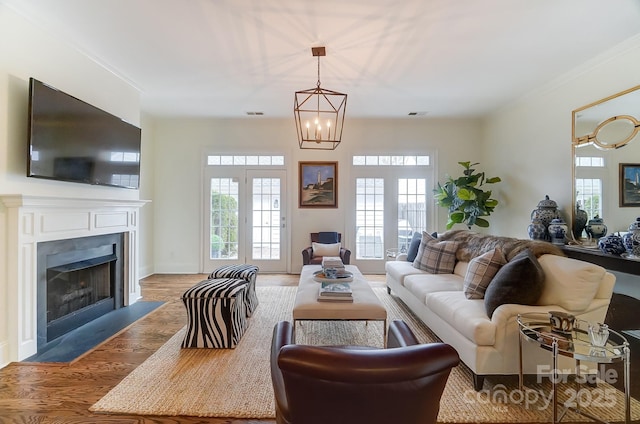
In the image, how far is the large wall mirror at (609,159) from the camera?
2867 millimetres

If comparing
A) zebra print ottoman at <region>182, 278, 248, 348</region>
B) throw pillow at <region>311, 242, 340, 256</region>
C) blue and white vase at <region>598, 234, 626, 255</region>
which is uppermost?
blue and white vase at <region>598, 234, 626, 255</region>

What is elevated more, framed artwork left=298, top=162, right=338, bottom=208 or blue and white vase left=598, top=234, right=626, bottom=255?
framed artwork left=298, top=162, right=338, bottom=208

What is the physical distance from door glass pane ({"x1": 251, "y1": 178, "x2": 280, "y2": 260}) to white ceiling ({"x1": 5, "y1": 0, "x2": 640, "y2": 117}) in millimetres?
1741

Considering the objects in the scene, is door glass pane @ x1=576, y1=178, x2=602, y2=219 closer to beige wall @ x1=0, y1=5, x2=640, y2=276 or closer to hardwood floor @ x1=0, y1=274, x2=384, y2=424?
beige wall @ x1=0, y1=5, x2=640, y2=276

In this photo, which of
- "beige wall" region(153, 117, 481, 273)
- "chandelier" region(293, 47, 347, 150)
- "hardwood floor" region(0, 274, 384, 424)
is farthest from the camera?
"beige wall" region(153, 117, 481, 273)

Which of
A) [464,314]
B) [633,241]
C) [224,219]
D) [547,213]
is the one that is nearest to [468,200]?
[547,213]

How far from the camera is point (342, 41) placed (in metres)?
2.90

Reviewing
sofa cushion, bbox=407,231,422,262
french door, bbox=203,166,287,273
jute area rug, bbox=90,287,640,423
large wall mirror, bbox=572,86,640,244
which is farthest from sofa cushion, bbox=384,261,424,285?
french door, bbox=203,166,287,273

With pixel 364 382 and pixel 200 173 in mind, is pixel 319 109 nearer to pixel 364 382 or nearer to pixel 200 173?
pixel 200 173

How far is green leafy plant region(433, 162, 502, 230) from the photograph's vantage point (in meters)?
4.80

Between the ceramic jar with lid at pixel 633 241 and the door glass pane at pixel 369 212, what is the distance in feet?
11.0

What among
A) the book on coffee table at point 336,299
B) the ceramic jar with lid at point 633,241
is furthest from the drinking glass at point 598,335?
the book on coffee table at point 336,299

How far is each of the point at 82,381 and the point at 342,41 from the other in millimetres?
3558

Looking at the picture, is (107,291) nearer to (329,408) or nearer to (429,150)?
(329,408)
